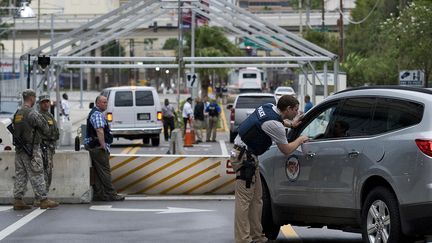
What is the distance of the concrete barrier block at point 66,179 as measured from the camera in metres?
16.2

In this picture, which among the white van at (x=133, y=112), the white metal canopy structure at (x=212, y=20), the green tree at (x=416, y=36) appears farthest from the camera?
the green tree at (x=416, y=36)

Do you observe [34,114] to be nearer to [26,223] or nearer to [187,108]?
[26,223]

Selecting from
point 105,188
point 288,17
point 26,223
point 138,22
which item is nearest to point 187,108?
point 138,22

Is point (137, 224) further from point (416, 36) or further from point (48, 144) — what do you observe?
point (416, 36)

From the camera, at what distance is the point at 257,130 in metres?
10.5

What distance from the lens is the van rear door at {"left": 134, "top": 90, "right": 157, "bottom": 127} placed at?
33562 millimetres

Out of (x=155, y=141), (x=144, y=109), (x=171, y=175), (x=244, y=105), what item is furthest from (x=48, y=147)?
(x=244, y=105)

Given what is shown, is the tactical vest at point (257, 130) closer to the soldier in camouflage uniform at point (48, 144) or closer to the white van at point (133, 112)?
the soldier in camouflage uniform at point (48, 144)

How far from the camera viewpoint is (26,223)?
44.4 ft

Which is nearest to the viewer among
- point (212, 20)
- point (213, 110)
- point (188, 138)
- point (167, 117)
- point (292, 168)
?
point (292, 168)

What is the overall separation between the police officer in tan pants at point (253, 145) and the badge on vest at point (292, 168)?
1.48ft

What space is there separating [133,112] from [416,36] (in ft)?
48.7

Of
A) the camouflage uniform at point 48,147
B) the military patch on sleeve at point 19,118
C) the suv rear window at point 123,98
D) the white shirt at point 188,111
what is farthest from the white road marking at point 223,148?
the military patch on sleeve at point 19,118

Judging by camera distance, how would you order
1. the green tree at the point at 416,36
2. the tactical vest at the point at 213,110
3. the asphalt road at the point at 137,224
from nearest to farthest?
the asphalt road at the point at 137,224 → the tactical vest at the point at 213,110 → the green tree at the point at 416,36
